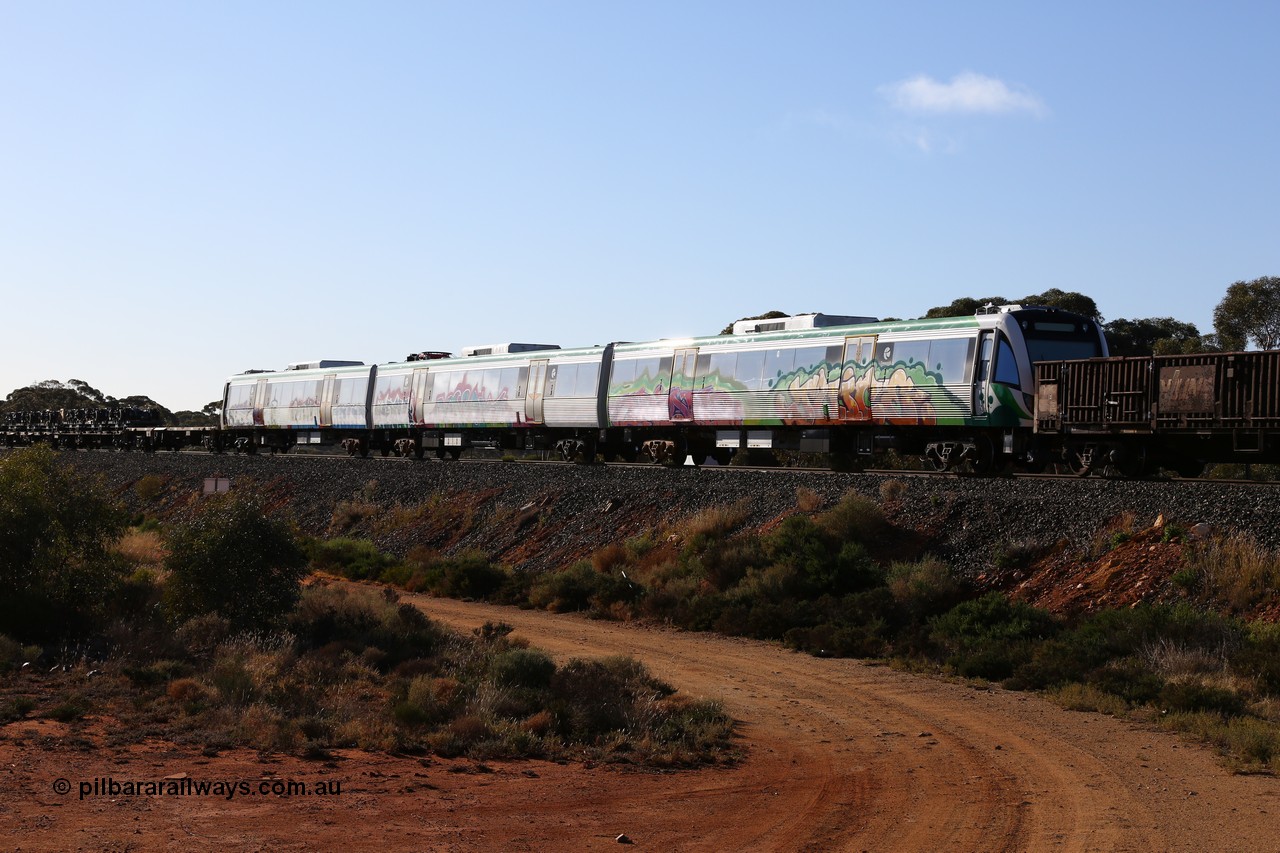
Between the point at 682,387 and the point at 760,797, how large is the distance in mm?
20284

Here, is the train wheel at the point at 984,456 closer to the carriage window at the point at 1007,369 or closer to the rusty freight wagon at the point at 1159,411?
the rusty freight wagon at the point at 1159,411

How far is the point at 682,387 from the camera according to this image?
31.4 meters

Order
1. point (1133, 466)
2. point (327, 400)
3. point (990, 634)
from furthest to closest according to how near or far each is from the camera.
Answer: point (327, 400)
point (1133, 466)
point (990, 634)

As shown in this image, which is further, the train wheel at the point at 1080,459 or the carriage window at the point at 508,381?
the carriage window at the point at 508,381

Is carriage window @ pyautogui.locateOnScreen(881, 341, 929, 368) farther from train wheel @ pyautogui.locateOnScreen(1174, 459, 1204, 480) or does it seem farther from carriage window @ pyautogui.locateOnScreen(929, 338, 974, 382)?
train wheel @ pyautogui.locateOnScreen(1174, 459, 1204, 480)

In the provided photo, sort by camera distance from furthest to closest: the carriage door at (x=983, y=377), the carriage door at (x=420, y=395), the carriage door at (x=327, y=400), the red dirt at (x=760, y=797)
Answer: the carriage door at (x=327, y=400)
the carriage door at (x=420, y=395)
the carriage door at (x=983, y=377)
the red dirt at (x=760, y=797)

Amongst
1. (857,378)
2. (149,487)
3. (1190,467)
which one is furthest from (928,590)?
(149,487)

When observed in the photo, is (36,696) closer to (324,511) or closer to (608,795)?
(608,795)

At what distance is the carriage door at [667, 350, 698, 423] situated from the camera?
31.1 m

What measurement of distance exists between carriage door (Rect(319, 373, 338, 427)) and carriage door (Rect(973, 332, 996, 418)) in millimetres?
28724

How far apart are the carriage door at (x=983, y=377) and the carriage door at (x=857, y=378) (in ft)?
8.58

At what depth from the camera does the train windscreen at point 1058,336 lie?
2419cm

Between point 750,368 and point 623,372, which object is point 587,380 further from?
point 750,368

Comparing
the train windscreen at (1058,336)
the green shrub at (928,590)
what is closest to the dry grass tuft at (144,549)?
the green shrub at (928,590)
